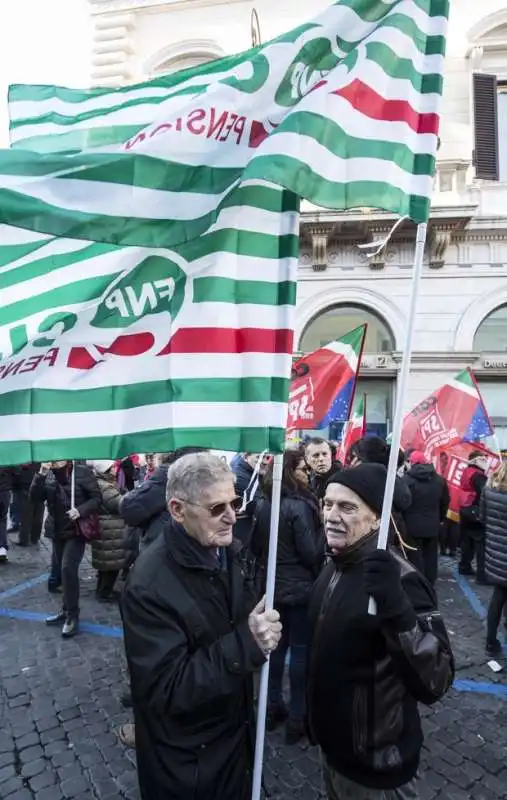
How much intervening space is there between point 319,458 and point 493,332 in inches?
385

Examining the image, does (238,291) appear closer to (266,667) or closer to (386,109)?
(386,109)

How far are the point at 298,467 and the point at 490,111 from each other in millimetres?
13001

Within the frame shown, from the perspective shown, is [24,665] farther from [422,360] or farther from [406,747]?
[422,360]

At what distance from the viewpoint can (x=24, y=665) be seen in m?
4.41

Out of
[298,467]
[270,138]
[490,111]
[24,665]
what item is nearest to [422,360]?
[490,111]

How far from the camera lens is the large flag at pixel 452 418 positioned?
671 cm

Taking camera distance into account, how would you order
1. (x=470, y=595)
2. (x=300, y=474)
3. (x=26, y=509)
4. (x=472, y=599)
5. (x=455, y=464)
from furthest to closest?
(x=26, y=509), (x=455, y=464), (x=470, y=595), (x=472, y=599), (x=300, y=474)

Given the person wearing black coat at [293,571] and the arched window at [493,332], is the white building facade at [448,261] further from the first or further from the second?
the person wearing black coat at [293,571]

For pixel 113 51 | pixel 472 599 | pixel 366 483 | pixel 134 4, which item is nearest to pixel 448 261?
pixel 472 599

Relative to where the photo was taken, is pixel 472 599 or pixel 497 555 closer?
pixel 497 555

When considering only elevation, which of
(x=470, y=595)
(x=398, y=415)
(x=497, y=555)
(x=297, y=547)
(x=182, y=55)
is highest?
(x=182, y=55)

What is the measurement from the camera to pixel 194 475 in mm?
1945

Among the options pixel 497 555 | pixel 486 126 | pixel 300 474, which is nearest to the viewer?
pixel 300 474

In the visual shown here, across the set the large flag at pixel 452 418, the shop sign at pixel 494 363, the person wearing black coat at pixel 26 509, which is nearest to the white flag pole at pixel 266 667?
the large flag at pixel 452 418
